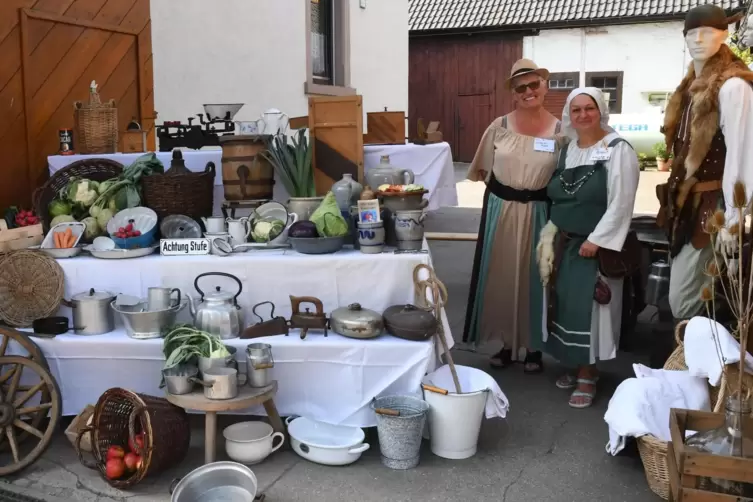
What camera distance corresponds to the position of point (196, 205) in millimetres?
3725

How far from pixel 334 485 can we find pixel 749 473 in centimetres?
153

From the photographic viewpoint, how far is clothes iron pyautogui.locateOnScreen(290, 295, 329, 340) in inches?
129

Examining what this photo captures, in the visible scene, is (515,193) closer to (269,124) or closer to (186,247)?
(269,124)

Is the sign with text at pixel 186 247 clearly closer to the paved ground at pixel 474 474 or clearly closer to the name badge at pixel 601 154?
the paved ground at pixel 474 474

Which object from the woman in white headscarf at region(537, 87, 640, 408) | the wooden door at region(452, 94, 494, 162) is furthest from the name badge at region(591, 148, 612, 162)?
the wooden door at region(452, 94, 494, 162)

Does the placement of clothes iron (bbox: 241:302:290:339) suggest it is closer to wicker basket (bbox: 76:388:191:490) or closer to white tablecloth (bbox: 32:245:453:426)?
white tablecloth (bbox: 32:245:453:426)

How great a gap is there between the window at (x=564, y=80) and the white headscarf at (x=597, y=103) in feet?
47.3

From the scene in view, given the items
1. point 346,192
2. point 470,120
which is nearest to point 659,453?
point 346,192

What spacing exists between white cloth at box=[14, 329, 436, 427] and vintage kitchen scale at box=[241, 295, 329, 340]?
0.12 ft

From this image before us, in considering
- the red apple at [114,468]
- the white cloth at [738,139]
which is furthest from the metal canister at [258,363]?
the white cloth at [738,139]

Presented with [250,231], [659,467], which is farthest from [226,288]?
[659,467]

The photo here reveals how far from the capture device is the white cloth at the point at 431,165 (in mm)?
4738

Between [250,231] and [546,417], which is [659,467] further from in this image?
[250,231]

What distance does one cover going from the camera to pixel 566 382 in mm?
3994
